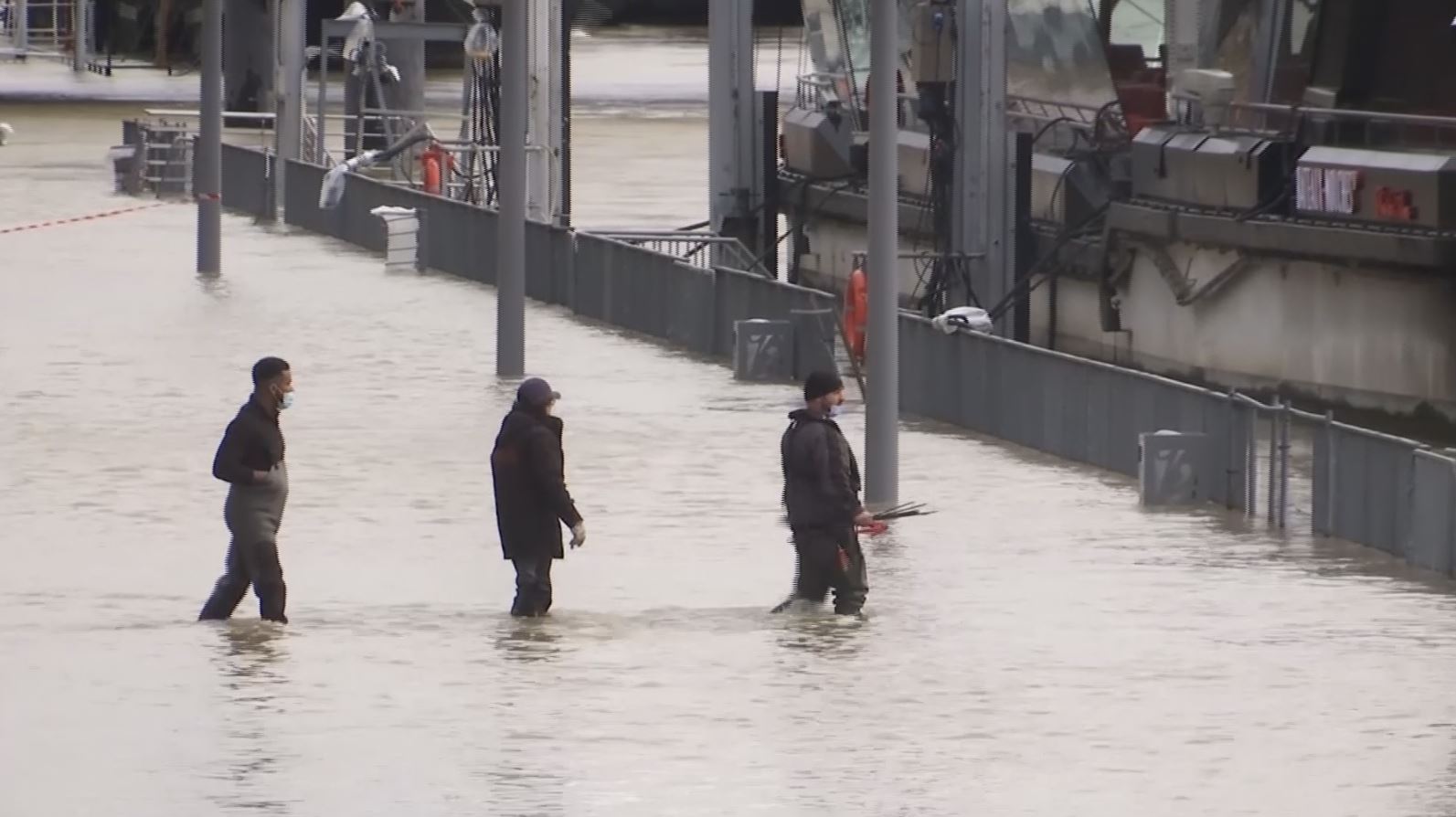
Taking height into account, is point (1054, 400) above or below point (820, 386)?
below

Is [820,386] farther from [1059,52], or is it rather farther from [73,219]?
[73,219]

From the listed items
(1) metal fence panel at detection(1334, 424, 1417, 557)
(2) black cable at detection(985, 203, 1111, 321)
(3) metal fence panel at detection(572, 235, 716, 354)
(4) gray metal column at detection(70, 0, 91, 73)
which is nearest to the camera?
(1) metal fence panel at detection(1334, 424, 1417, 557)

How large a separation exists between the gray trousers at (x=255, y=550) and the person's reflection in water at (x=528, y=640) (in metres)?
1.24

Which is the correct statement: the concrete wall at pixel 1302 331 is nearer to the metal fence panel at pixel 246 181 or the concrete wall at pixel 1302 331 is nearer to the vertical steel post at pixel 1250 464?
the vertical steel post at pixel 1250 464

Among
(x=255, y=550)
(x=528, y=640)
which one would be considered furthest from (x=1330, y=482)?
(x=255, y=550)

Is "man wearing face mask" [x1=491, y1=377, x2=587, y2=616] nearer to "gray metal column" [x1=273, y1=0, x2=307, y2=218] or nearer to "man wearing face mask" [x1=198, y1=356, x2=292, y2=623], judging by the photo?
"man wearing face mask" [x1=198, y1=356, x2=292, y2=623]

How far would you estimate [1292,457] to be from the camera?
23.9 m

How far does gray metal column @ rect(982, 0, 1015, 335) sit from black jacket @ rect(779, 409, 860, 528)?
55.9 feet

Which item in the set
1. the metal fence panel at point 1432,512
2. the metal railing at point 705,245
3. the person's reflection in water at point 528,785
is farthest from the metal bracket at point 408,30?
the person's reflection in water at point 528,785

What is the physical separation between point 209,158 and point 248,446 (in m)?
23.6

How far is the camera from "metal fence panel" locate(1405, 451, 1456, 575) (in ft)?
68.1

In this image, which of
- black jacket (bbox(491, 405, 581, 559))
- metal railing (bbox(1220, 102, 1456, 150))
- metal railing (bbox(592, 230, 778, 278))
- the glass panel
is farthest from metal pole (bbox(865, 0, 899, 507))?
the glass panel

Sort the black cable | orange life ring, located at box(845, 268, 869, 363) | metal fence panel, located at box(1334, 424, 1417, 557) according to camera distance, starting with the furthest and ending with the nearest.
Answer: the black cable < orange life ring, located at box(845, 268, 869, 363) < metal fence panel, located at box(1334, 424, 1417, 557)

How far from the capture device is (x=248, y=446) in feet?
58.7
